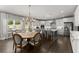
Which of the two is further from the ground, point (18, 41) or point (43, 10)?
point (43, 10)

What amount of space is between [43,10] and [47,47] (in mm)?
840

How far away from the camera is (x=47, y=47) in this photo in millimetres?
2455

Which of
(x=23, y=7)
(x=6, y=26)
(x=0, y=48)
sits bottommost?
(x=0, y=48)

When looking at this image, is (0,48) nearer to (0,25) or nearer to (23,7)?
(0,25)

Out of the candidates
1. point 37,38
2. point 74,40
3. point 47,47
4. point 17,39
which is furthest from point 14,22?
point 74,40

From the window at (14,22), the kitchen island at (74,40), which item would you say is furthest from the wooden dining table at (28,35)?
the kitchen island at (74,40)

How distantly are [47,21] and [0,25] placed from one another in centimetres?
105

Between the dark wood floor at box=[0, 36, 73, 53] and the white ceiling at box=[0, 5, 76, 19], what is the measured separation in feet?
1.78

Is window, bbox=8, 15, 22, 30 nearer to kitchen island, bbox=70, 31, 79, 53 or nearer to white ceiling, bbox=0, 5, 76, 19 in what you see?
white ceiling, bbox=0, 5, 76, 19

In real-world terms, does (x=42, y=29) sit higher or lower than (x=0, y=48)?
higher

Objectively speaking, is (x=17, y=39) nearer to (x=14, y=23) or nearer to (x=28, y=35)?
(x=28, y=35)

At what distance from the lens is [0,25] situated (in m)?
2.39

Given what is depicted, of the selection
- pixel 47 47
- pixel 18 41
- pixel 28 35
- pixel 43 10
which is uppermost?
pixel 43 10
